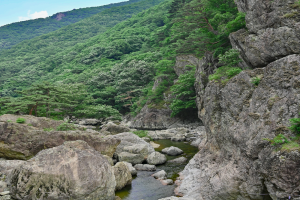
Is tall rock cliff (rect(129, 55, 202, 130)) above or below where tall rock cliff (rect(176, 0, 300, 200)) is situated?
below

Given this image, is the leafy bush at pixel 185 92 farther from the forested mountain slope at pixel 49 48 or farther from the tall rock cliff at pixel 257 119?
the forested mountain slope at pixel 49 48

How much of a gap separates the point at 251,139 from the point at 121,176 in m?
8.19

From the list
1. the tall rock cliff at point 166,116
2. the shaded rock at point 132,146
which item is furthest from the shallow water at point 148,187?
the tall rock cliff at point 166,116

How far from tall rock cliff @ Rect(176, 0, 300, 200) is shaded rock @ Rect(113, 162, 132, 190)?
11.2 ft

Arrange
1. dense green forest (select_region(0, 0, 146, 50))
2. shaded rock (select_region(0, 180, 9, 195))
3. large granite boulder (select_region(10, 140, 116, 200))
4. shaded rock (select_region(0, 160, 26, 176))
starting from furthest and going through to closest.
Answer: dense green forest (select_region(0, 0, 146, 50)) → shaded rock (select_region(0, 160, 26, 176)) → shaded rock (select_region(0, 180, 9, 195)) → large granite boulder (select_region(10, 140, 116, 200))

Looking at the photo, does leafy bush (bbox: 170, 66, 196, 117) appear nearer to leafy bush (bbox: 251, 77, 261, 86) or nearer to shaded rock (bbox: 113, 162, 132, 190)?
shaded rock (bbox: 113, 162, 132, 190)

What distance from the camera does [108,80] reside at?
6003cm

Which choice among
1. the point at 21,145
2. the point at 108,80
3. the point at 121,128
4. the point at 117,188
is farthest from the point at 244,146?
the point at 108,80

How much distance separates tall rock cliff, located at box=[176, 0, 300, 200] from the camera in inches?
363

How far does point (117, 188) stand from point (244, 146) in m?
7.95

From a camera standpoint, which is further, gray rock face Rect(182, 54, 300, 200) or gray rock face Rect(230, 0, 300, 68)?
gray rock face Rect(230, 0, 300, 68)

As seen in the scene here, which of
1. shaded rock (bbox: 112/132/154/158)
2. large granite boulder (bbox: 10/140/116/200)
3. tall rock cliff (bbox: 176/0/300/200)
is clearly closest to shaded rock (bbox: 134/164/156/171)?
shaded rock (bbox: 112/132/154/158)

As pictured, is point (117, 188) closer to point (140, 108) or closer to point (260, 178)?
point (260, 178)

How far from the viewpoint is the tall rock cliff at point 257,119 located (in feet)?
30.2
